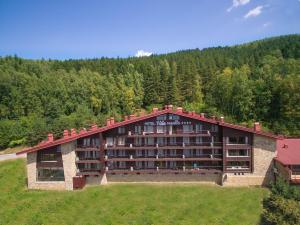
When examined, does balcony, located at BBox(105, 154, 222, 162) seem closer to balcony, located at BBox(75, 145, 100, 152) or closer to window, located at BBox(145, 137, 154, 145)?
window, located at BBox(145, 137, 154, 145)

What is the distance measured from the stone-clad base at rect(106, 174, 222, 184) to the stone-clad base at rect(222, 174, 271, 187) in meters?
1.44

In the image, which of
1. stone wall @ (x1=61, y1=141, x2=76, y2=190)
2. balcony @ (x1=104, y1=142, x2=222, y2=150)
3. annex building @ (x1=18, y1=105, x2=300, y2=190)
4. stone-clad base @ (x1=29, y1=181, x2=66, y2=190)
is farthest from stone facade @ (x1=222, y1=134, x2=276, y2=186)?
stone-clad base @ (x1=29, y1=181, x2=66, y2=190)

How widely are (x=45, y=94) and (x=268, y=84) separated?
Answer: 2279 inches

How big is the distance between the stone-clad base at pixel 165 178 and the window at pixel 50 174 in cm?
746

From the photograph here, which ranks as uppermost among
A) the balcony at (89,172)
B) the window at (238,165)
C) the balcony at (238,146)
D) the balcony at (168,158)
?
the balcony at (238,146)

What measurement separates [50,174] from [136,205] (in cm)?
1758

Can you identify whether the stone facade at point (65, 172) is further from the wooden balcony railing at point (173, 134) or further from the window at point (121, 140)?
the wooden balcony railing at point (173, 134)

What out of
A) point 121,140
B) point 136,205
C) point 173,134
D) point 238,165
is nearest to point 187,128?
point 173,134

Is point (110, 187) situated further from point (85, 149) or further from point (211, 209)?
point (211, 209)

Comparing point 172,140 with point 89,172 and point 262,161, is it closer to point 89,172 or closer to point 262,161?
point 262,161

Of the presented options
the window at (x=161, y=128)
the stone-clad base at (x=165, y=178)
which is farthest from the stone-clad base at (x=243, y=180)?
the window at (x=161, y=128)

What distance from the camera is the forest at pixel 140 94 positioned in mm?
78688

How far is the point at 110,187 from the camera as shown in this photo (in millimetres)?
52812

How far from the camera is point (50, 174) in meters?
56.4
